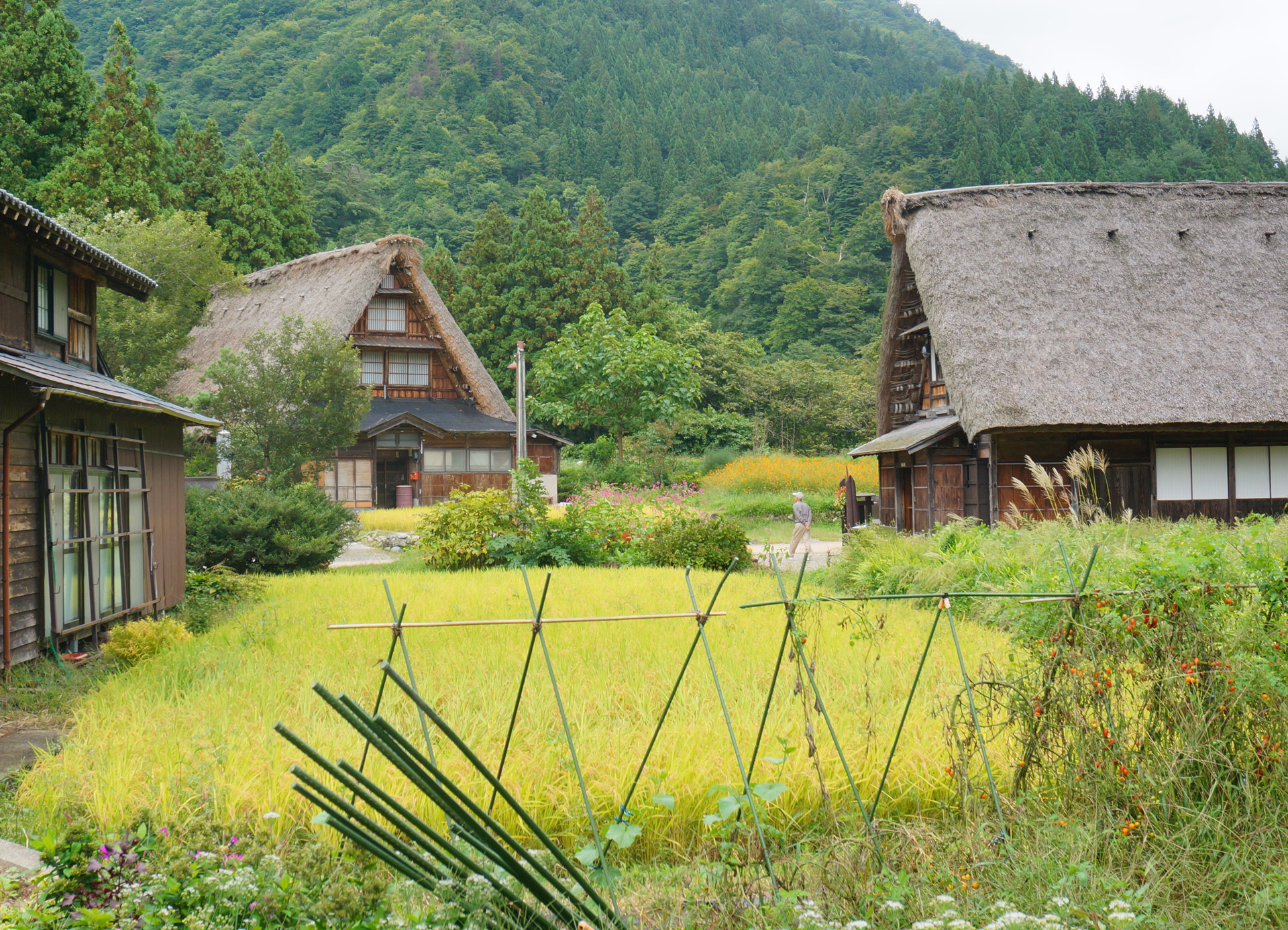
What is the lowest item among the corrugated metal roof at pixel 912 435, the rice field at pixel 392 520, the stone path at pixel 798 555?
the stone path at pixel 798 555

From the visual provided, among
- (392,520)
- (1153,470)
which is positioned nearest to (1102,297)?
(1153,470)

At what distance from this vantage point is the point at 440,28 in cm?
6028

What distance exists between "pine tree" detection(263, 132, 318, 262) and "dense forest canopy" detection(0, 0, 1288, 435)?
9cm

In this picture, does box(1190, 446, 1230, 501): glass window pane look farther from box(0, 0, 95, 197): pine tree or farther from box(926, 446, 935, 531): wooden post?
box(0, 0, 95, 197): pine tree

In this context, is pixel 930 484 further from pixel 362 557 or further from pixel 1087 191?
pixel 362 557

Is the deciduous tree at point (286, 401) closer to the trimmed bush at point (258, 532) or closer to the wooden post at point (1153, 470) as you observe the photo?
the trimmed bush at point (258, 532)

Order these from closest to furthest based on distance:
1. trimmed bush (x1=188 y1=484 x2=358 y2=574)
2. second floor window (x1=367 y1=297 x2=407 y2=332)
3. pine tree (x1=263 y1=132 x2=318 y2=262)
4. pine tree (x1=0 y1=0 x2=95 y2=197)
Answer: trimmed bush (x1=188 y1=484 x2=358 y2=574) < pine tree (x1=0 y1=0 x2=95 y2=197) < second floor window (x1=367 y1=297 x2=407 y2=332) < pine tree (x1=263 y1=132 x2=318 y2=262)

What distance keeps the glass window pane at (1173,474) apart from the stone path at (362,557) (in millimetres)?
11694

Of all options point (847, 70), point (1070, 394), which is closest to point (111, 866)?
point (1070, 394)

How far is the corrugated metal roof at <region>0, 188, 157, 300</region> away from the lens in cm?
660

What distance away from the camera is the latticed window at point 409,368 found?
26.0 meters

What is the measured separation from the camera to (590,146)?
182 ft

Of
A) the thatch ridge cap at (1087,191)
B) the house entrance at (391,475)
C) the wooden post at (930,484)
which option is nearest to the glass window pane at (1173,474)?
the wooden post at (930,484)

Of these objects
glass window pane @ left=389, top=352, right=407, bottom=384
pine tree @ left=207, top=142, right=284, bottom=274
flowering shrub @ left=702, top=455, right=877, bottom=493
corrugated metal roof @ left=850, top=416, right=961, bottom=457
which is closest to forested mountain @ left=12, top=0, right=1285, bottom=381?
pine tree @ left=207, top=142, right=284, bottom=274
